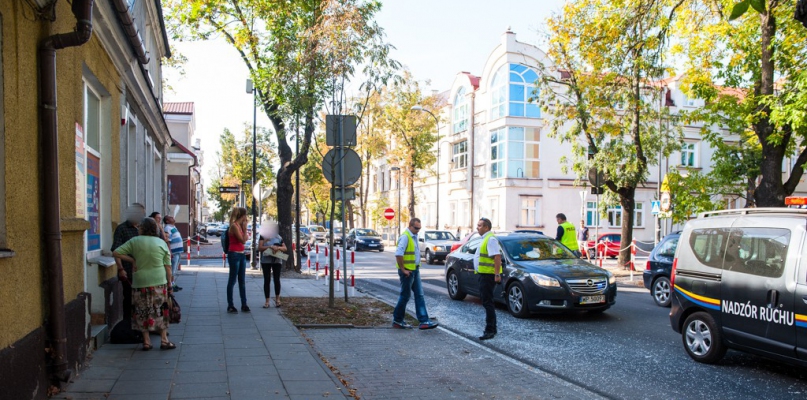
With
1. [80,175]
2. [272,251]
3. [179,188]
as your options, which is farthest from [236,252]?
[179,188]

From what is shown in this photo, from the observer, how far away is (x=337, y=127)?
10.5 m

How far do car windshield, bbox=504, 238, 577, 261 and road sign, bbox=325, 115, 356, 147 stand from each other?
3753 millimetres

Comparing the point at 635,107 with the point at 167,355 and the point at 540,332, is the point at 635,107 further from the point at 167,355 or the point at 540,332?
the point at 167,355

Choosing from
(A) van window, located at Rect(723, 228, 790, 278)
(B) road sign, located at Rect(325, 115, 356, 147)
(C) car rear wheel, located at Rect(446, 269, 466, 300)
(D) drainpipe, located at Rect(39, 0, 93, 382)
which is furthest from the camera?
(C) car rear wheel, located at Rect(446, 269, 466, 300)

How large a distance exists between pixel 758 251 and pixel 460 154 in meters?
38.2

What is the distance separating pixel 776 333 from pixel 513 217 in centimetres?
3218

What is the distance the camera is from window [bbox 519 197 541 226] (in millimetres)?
38925

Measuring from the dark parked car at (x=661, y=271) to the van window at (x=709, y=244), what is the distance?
521 cm

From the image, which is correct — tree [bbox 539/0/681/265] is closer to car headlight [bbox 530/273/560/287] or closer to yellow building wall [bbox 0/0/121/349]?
car headlight [bbox 530/273/560/287]

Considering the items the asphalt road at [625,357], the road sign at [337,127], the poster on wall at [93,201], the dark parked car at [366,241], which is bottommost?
the dark parked car at [366,241]

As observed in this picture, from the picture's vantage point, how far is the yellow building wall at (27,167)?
431 centimetres

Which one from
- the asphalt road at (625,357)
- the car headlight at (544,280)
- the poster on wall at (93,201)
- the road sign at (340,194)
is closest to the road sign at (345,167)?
the road sign at (340,194)

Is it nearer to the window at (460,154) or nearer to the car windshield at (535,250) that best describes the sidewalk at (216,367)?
the car windshield at (535,250)

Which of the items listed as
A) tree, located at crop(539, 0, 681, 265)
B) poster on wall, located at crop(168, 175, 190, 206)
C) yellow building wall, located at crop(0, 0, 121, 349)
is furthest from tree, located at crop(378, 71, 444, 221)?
yellow building wall, located at crop(0, 0, 121, 349)
